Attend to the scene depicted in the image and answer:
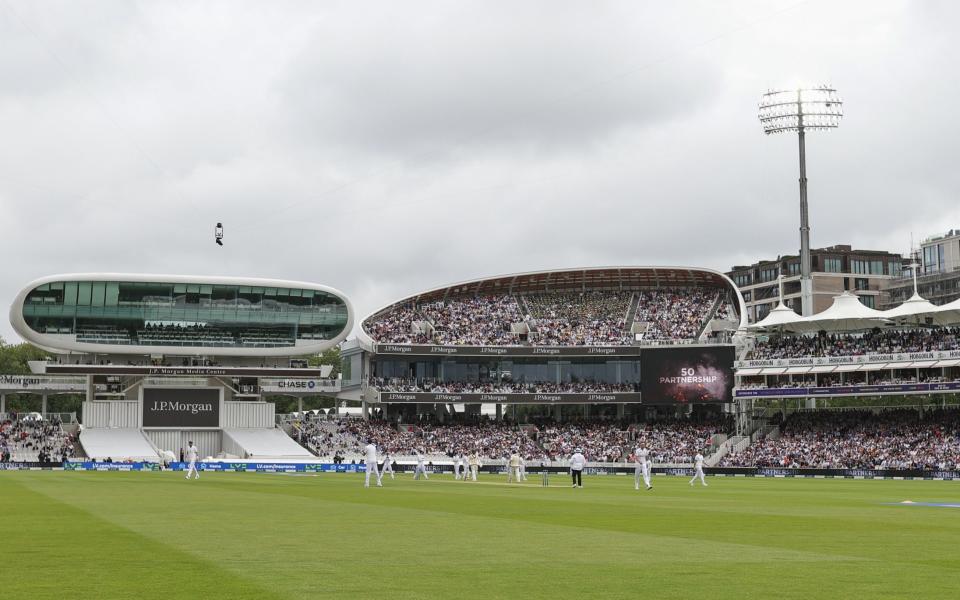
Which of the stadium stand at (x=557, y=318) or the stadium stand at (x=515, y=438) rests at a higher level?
the stadium stand at (x=557, y=318)

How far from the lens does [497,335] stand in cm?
9825

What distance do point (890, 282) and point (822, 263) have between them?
858 centimetres

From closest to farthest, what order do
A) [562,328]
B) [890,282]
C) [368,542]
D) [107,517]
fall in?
1. [368,542]
2. [107,517]
3. [562,328]
4. [890,282]

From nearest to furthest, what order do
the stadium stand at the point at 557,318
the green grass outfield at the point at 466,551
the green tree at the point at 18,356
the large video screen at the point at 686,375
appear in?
the green grass outfield at the point at 466,551 → the large video screen at the point at 686,375 → the stadium stand at the point at 557,318 → the green tree at the point at 18,356

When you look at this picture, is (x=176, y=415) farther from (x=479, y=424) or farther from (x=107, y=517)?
(x=107, y=517)

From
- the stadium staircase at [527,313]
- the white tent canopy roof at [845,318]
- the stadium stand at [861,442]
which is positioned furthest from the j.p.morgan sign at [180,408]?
the white tent canopy roof at [845,318]

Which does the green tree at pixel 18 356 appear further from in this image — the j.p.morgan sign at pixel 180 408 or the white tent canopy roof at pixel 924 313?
the white tent canopy roof at pixel 924 313

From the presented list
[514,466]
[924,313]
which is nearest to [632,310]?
[924,313]

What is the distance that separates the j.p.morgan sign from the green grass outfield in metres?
62.1

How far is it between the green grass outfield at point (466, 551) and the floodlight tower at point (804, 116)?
63.8m

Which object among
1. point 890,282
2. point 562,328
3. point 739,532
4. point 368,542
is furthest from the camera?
point 890,282

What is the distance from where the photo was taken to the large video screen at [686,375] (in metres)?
86.1

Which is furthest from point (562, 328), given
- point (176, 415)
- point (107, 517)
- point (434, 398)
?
point (107, 517)

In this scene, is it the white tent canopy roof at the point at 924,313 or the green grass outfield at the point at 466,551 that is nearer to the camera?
the green grass outfield at the point at 466,551
